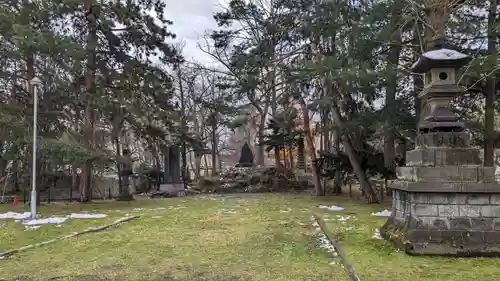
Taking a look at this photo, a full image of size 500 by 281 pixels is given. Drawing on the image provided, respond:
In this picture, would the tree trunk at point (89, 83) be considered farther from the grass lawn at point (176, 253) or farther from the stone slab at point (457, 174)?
the stone slab at point (457, 174)

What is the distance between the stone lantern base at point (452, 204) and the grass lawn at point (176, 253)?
1.47m

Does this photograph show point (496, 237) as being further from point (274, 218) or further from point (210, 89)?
point (210, 89)

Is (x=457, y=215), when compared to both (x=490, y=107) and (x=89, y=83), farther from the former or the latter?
(x=89, y=83)

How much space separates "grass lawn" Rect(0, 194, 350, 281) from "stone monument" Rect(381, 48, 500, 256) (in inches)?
58.3

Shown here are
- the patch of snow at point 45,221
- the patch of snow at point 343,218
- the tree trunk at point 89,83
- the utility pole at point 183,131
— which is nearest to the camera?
the patch of snow at point 45,221

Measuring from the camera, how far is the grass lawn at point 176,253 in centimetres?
532

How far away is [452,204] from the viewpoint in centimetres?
630

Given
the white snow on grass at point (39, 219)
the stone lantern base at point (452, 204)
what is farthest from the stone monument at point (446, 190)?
the white snow on grass at point (39, 219)

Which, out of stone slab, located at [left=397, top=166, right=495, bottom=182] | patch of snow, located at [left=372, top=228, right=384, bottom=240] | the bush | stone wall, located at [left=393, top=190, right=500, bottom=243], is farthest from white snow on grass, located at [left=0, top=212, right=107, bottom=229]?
the bush

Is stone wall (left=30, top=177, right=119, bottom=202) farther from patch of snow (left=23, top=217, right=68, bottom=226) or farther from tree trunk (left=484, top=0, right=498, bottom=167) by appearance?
tree trunk (left=484, top=0, right=498, bottom=167)

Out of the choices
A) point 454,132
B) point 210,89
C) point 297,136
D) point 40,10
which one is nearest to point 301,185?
point 297,136

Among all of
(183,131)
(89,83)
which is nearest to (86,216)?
(89,83)

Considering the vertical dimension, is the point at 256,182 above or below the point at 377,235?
above

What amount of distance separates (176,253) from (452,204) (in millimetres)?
4179
